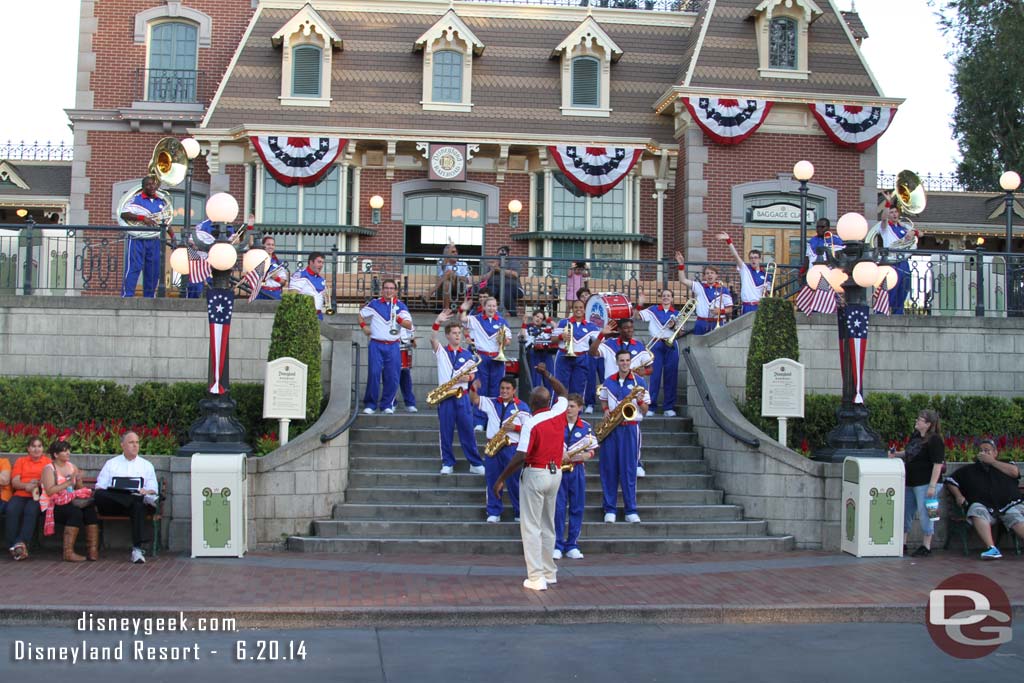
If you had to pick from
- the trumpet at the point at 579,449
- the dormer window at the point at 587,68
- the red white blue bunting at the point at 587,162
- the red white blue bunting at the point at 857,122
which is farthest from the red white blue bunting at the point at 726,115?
the trumpet at the point at 579,449

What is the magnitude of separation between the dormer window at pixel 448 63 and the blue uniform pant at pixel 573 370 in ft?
33.2

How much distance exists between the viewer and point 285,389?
506 inches

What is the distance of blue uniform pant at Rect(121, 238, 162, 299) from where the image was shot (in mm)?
16359

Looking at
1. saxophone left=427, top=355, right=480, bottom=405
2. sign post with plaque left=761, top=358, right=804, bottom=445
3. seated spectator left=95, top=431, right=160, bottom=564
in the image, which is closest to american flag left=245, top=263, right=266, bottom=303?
saxophone left=427, top=355, right=480, bottom=405

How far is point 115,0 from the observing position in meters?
23.8

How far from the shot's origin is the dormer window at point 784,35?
2348 cm

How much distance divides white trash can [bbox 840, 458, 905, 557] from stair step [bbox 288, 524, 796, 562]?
4.37 ft

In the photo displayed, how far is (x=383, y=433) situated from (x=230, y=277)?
293 centimetres

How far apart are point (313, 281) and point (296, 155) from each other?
673cm

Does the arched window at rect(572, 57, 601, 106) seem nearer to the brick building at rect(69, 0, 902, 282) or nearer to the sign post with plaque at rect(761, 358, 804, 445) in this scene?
the brick building at rect(69, 0, 902, 282)

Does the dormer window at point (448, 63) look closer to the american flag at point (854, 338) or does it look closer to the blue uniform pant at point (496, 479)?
the american flag at point (854, 338)

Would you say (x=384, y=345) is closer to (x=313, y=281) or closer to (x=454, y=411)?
(x=454, y=411)

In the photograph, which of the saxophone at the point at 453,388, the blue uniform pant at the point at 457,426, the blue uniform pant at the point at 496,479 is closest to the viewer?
the blue uniform pant at the point at 496,479

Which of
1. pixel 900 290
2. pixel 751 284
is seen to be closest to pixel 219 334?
pixel 751 284
